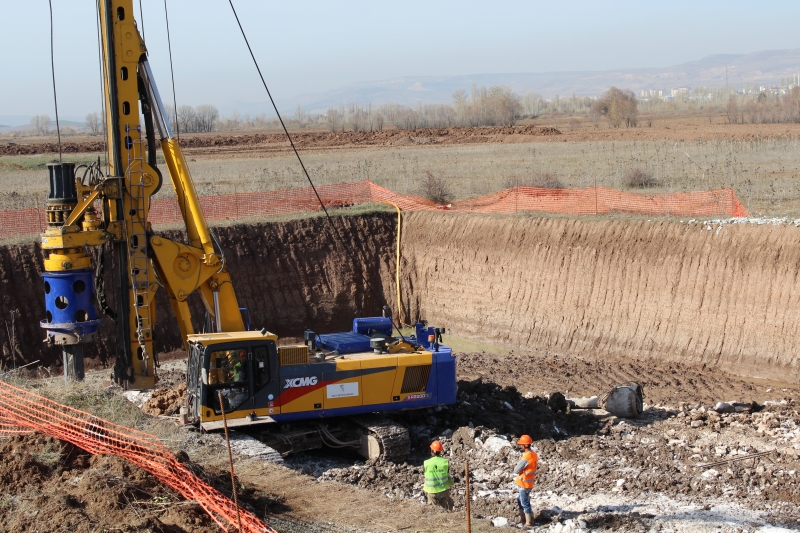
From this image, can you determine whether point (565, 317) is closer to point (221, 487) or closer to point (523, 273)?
point (523, 273)

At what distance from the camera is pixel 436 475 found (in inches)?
481

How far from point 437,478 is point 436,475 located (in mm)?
52

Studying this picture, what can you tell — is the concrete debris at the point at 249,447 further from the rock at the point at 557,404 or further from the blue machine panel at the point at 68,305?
the rock at the point at 557,404

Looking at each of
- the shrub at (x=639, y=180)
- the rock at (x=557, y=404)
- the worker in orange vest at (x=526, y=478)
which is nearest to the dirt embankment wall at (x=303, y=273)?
the shrub at (x=639, y=180)

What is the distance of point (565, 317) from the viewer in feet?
81.2

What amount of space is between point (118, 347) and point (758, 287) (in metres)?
15.5

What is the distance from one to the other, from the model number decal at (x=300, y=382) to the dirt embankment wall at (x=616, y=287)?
38.0ft

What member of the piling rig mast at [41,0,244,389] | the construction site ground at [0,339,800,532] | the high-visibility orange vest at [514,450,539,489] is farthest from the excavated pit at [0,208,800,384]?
the high-visibility orange vest at [514,450,539,489]

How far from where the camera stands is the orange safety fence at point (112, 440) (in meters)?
10.3

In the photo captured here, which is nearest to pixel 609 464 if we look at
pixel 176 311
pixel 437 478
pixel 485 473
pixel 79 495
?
pixel 485 473

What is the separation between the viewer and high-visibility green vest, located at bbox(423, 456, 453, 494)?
480 inches

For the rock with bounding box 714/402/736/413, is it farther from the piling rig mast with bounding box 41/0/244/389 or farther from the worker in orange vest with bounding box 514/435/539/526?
the piling rig mast with bounding box 41/0/244/389

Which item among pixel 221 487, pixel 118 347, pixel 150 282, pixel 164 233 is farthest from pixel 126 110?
pixel 164 233

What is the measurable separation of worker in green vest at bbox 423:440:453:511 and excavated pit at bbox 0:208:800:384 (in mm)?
8015
